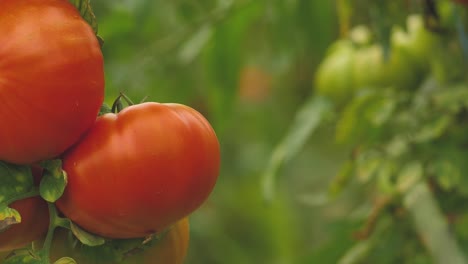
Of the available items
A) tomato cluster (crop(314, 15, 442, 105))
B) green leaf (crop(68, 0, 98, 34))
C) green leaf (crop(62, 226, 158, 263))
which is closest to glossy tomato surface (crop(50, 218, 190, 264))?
green leaf (crop(62, 226, 158, 263))

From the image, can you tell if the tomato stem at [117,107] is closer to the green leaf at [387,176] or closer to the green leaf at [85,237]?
the green leaf at [85,237]

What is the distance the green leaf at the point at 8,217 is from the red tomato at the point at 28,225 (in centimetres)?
3

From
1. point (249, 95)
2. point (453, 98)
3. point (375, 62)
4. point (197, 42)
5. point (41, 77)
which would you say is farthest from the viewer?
point (249, 95)

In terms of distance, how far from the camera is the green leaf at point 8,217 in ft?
2.02

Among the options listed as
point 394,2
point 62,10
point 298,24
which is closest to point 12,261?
point 62,10

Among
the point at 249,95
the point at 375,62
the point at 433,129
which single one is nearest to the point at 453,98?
the point at 433,129

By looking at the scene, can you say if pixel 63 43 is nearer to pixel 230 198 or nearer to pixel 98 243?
pixel 98 243

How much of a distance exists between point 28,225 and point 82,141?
8cm

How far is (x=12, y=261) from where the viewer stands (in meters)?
0.64

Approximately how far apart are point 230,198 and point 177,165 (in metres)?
2.18

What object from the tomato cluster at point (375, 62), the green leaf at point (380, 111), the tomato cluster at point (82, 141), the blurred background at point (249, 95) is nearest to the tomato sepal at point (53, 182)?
the tomato cluster at point (82, 141)

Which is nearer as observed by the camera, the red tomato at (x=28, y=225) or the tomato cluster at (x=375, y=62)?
the red tomato at (x=28, y=225)

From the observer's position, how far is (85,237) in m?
0.65

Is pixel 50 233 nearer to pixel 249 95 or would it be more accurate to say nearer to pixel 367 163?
pixel 367 163
